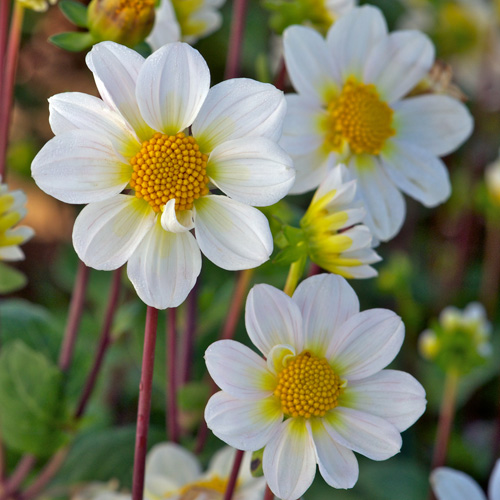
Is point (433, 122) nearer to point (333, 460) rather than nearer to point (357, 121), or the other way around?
point (357, 121)

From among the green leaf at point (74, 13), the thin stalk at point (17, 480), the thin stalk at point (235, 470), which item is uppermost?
the green leaf at point (74, 13)

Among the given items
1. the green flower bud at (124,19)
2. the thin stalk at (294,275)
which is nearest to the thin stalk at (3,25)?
the green flower bud at (124,19)

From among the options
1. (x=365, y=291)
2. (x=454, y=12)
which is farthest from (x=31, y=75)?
(x=454, y=12)

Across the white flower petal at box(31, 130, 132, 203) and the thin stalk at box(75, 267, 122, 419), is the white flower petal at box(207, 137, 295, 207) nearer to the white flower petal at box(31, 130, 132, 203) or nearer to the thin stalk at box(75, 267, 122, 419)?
the white flower petal at box(31, 130, 132, 203)

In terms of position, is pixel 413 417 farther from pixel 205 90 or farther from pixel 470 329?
pixel 470 329

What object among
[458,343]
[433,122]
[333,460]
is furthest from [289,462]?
[458,343]

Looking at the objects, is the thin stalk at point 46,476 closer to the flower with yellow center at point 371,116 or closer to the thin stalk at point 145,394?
the thin stalk at point 145,394
